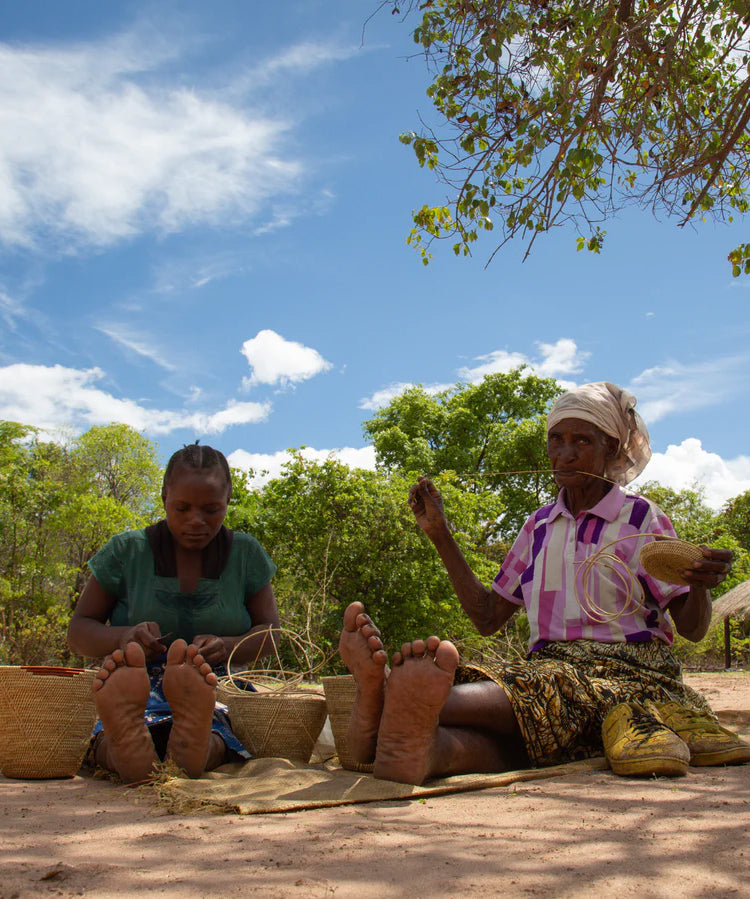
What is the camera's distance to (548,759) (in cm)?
285

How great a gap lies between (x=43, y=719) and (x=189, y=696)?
626 millimetres

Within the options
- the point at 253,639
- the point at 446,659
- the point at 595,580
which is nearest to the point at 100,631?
the point at 253,639

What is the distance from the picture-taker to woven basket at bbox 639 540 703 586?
2.80 m

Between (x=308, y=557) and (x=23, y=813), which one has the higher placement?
(x=308, y=557)

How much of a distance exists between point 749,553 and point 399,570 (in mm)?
13807

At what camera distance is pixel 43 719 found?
2768 mm

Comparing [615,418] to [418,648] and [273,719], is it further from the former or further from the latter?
[273,719]

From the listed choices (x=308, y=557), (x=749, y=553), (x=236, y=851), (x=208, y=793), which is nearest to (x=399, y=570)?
(x=308, y=557)

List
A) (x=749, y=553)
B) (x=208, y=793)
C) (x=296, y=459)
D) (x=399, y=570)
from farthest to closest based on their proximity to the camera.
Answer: (x=749, y=553)
(x=296, y=459)
(x=399, y=570)
(x=208, y=793)

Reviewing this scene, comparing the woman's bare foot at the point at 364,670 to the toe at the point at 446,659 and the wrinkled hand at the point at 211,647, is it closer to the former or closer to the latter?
the toe at the point at 446,659

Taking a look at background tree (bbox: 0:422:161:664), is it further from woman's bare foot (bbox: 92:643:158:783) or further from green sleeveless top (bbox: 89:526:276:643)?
woman's bare foot (bbox: 92:643:158:783)

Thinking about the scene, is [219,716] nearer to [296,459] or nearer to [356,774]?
[356,774]

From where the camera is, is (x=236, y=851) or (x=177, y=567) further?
(x=177, y=567)

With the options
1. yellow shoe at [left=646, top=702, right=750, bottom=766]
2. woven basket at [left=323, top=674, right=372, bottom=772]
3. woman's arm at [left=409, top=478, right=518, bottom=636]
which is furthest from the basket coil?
yellow shoe at [left=646, top=702, right=750, bottom=766]
